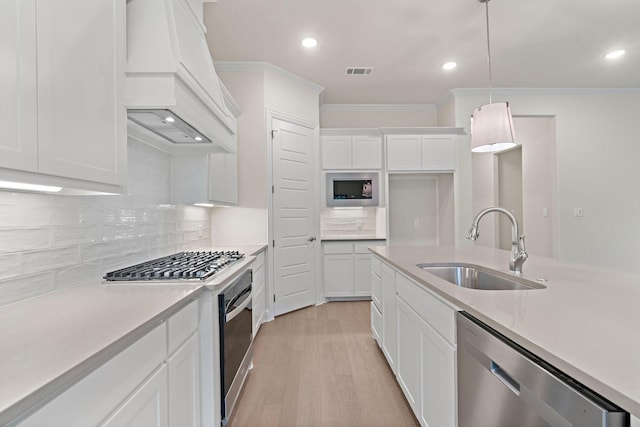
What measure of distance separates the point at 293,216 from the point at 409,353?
2.34 metres

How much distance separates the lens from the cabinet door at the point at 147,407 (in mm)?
899

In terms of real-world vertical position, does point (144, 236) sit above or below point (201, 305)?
above

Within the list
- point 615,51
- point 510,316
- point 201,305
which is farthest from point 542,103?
point 201,305

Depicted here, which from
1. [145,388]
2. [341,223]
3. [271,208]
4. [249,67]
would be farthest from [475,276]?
[249,67]

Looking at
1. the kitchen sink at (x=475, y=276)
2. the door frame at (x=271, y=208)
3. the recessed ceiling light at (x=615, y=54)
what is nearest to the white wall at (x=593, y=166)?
the recessed ceiling light at (x=615, y=54)

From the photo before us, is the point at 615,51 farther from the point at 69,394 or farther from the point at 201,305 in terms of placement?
the point at 69,394

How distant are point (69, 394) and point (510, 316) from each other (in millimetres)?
1183

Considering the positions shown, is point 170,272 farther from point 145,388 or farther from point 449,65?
point 449,65

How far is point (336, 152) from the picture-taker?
15.0 ft

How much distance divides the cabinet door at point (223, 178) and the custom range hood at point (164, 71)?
84 cm

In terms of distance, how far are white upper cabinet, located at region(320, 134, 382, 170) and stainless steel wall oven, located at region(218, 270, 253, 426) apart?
2625 mm

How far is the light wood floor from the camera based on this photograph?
194 centimetres

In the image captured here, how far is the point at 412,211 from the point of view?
5156mm

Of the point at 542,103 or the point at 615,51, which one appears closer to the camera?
the point at 615,51
